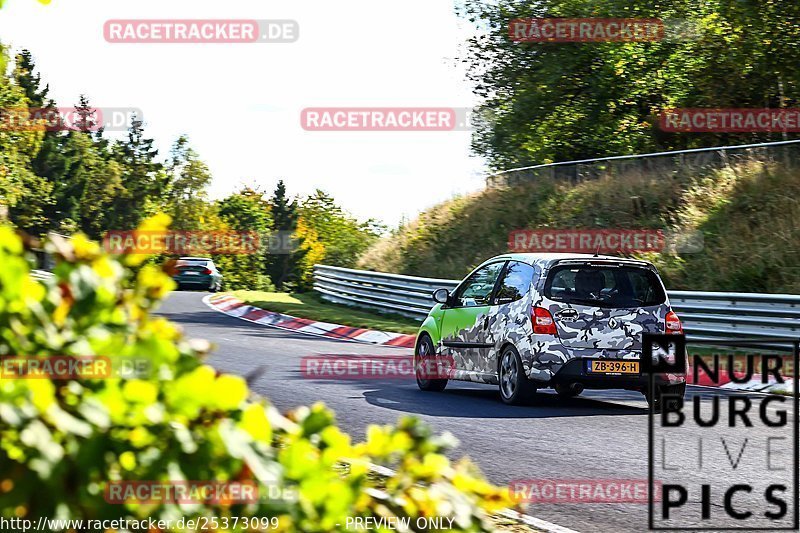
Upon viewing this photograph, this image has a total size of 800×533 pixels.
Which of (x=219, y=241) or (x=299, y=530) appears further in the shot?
(x=219, y=241)

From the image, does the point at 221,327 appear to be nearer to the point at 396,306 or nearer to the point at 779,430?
the point at 396,306

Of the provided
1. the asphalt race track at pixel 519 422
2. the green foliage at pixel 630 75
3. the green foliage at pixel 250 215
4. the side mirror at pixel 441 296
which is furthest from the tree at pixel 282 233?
the side mirror at pixel 441 296

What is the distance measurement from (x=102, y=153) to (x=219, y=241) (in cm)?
1446

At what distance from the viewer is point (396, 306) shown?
28.3m

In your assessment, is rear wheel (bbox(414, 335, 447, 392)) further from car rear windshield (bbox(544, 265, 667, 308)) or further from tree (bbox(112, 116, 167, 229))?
tree (bbox(112, 116, 167, 229))

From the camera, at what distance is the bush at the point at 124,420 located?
206 cm

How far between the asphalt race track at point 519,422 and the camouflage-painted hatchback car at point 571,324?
0.37 m

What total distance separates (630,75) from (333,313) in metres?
12.0

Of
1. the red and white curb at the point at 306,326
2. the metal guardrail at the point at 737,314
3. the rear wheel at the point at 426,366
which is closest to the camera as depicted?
the rear wheel at the point at 426,366

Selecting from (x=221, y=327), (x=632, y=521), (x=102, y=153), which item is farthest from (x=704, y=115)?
(x=102, y=153)

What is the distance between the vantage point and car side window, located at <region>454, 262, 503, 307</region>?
13.2 meters

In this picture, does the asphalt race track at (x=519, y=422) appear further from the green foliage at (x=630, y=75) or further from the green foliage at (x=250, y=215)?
the green foliage at (x=250, y=215)

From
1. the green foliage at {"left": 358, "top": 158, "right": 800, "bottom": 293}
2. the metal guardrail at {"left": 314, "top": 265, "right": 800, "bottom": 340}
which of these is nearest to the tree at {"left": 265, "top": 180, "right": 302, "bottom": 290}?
the green foliage at {"left": 358, "top": 158, "right": 800, "bottom": 293}

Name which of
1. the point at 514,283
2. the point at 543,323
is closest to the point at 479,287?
the point at 514,283
